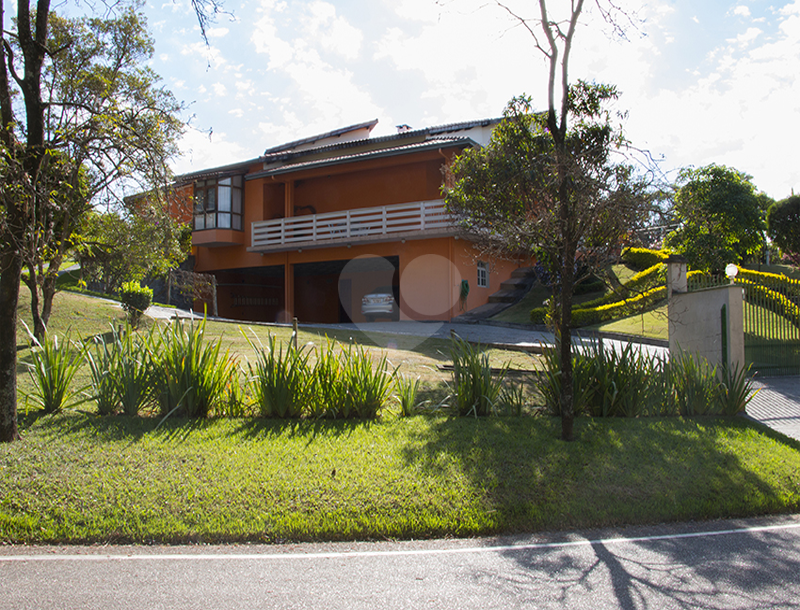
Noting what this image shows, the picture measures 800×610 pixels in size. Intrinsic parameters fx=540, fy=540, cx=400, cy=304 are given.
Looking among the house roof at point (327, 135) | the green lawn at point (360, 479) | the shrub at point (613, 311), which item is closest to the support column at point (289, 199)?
the house roof at point (327, 135)

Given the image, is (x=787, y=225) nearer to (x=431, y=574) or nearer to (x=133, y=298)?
(x=133, y=298)

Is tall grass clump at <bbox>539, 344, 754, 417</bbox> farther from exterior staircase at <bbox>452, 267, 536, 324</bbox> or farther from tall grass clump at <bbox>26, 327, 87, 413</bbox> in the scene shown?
exterior staircase at <bbox>452, 267, 536, 324</bbox>

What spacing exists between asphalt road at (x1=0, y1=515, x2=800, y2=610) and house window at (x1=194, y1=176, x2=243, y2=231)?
22288 mm

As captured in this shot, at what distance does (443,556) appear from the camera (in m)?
4.06

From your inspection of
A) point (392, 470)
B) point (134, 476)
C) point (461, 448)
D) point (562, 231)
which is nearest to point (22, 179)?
point (134, 476)

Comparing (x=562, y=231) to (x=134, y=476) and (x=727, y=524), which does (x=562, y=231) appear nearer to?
(x=727, y=524)

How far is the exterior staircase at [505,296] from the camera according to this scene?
20.1 meters

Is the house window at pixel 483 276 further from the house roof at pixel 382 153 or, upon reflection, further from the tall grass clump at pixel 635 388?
the tall grass clump at pixel 635 388

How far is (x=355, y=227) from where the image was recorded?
72.5 feet


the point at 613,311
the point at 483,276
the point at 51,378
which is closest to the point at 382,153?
the point at 483,276

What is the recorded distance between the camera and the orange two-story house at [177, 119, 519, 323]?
20.5 m

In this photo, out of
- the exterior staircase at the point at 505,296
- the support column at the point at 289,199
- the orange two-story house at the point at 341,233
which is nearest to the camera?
the exterior staircase at the point at 505,296

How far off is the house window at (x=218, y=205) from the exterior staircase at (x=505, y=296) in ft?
39.8

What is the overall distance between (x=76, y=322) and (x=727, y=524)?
47.1ft
